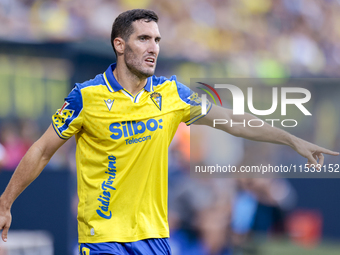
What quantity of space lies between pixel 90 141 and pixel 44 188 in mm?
4416

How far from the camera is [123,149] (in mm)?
3166

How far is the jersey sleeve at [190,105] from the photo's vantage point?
3375 mm

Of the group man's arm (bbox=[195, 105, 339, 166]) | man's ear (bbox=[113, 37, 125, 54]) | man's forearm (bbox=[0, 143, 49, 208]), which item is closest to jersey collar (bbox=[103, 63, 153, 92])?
man's ear (bbox=[113, 37, 125, 54])

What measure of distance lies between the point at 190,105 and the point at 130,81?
1.59 feet

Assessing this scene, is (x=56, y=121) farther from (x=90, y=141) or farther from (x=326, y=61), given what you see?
(x=326, y=61)

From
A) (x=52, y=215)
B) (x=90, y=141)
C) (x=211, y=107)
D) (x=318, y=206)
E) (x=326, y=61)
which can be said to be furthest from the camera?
(x=326, y=61)

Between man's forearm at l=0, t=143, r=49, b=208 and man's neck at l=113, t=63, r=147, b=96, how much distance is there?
2.55 feet

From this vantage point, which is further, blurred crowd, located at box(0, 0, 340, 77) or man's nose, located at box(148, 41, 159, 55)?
blurred crowd, located at box(0, 0, 340, 77)

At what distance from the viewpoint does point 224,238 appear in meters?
7.22

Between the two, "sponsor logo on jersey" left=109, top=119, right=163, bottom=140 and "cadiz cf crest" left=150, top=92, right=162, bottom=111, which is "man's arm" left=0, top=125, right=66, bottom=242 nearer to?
"sponsor logo on jersey" left=109, top=119, right=163, bottom=140

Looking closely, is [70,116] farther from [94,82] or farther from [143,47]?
[143,47]

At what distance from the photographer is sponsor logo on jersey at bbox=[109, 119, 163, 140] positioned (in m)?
3.17

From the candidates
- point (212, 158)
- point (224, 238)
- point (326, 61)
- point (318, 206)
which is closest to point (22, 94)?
point (212, 158)

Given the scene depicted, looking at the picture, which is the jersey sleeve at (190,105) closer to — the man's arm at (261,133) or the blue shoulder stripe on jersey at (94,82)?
the man's arm at (261,133)
